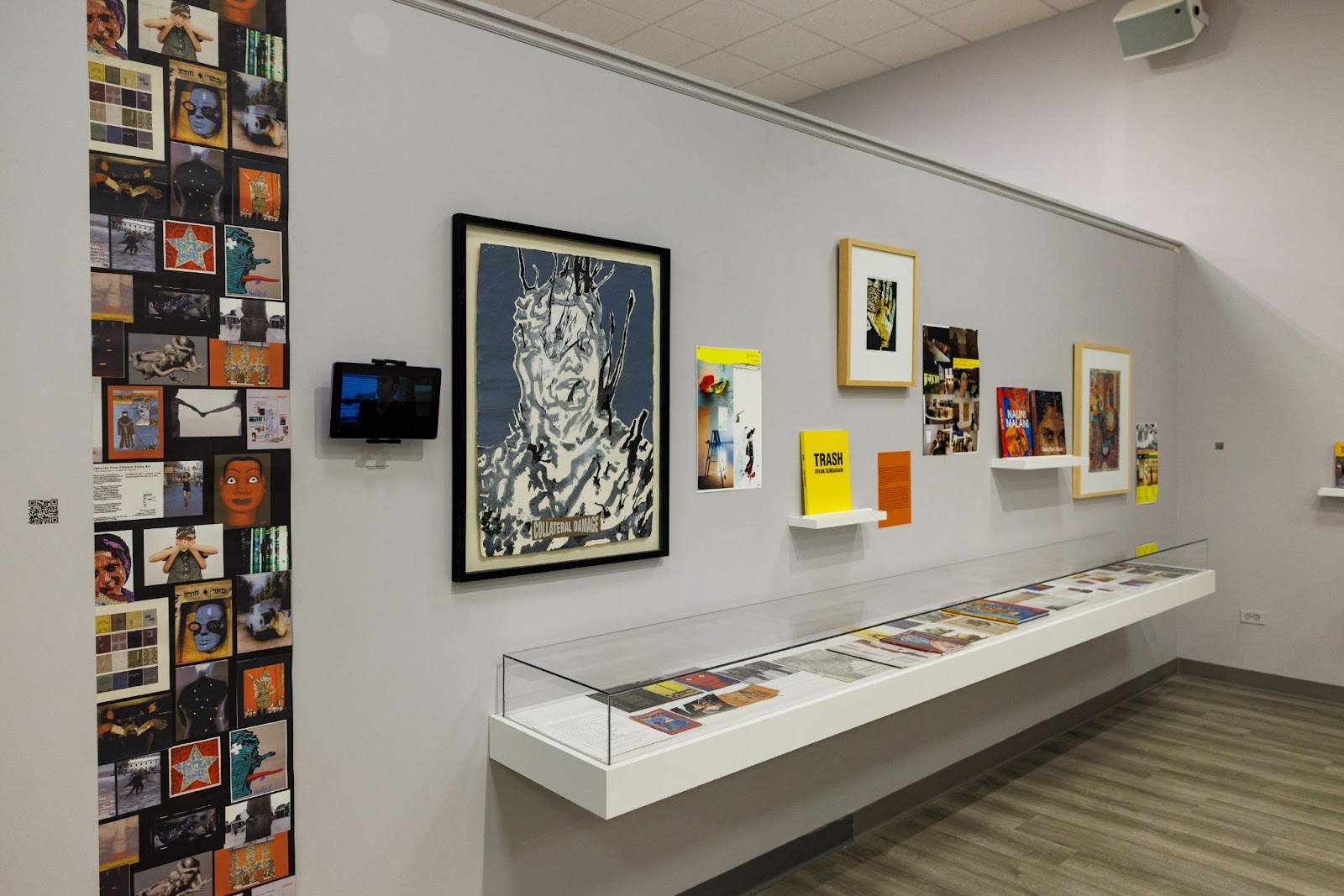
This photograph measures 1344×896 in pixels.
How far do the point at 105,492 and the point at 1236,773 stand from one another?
4.06m

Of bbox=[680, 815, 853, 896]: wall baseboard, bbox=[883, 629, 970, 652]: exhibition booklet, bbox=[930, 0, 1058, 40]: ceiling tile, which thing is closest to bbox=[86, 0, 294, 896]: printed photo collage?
bbox=[680, 815, 853, 896]: wall baseboard

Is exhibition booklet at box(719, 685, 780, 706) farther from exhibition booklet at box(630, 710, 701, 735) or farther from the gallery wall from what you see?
the gallery wall

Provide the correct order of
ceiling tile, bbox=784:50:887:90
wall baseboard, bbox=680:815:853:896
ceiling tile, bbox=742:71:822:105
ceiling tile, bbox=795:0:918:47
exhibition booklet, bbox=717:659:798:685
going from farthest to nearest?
ceiling tile, bbox=742:71:822:105
ceiling tile, bbox=784:50:887:90
ceiling tile, bbox=795:0:918:47
wall baseboard, bbox=680:815:853:896
exhibition booklet, bbox=717:659:798:685

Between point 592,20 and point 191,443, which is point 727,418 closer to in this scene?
point 191,443

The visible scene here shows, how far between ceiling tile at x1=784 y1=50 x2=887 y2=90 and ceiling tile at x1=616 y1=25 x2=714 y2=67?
756mm

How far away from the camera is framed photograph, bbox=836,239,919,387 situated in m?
3.08

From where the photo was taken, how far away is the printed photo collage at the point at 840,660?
2.11 m

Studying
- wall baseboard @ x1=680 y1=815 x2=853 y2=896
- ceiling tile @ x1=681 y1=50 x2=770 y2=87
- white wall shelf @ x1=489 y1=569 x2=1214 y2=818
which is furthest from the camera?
ceiling tile @ x1=681 y1=50 x2=770 y2=87

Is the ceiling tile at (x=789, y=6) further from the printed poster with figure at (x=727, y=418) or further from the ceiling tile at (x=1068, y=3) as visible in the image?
the printed poster with figure at (x=727, y=418)

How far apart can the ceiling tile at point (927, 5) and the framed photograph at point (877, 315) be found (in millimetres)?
A: 2618

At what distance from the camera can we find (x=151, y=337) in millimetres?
1718

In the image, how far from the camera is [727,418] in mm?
2713

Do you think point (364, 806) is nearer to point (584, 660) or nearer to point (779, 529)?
point (584, 660)

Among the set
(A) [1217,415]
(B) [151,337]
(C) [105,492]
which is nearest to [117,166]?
(B) [151,337]
